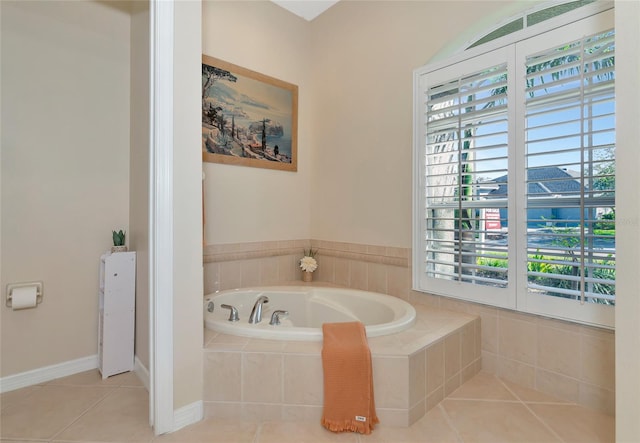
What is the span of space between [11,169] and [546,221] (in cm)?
297

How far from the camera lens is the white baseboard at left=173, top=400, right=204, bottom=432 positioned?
1516 mm

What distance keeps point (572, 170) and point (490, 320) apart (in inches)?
37.5

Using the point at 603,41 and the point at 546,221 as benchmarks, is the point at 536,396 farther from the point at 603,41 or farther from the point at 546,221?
the point at 603,41

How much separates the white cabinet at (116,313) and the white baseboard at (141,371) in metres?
0.03

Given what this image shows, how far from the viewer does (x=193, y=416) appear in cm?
157

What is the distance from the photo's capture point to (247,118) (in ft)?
8.87

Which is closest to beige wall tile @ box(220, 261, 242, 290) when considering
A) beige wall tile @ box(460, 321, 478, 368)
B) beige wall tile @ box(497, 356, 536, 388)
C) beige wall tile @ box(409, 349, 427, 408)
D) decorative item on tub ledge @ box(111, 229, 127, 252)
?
decorative item on tub ledge @ box(111, 229, 127, 252)

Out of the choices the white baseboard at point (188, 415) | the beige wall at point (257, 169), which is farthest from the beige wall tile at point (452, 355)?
the beige wall at point (257, 169)

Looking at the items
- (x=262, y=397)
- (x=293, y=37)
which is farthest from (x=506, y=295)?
(x=293, y=37)

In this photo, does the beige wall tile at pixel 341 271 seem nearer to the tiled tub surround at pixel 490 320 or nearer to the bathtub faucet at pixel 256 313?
the tiled tub surround at pixel 490 320

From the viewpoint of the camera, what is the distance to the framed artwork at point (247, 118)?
2490 mm

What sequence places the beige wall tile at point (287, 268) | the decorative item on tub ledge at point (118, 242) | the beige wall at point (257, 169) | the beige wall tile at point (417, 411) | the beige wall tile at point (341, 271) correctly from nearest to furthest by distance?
1. the beige wall tile at point (417, 411)
2. the decorative item on tub ledge at point (118, 242)
3. the beige wall at point (257, 169)
4. the beige wall tile at point (341, 271)
5. the beige wall tile at point (287, 268)

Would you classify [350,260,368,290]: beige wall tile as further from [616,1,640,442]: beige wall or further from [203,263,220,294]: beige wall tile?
[616,1,640,442]: beige wall

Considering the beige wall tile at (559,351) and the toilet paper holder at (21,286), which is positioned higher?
the toilet paper holder at (21,286)
